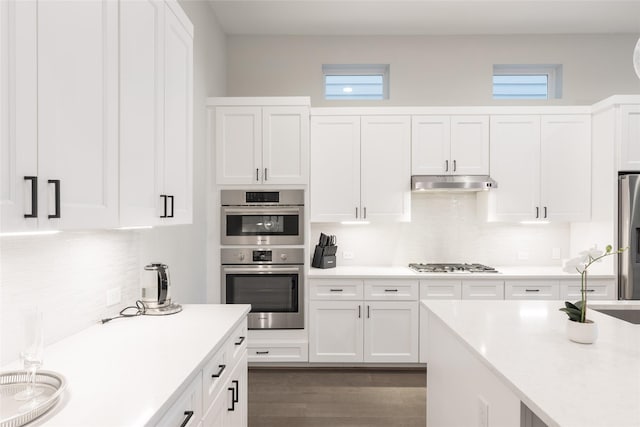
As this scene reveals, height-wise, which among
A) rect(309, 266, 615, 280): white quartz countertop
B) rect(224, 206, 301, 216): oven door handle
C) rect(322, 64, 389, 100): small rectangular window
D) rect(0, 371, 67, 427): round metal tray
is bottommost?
rect(309, 266, 615, 280): white quartz countertop

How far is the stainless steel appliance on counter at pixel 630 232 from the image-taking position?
3342 mm

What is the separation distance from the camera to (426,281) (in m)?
3.50

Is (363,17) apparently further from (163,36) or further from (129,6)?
(129,6)

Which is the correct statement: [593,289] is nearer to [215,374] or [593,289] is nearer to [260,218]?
[260,218]

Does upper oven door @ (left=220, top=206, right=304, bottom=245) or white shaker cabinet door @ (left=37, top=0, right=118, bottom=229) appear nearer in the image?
white shaker cabinet door @ (left=37, top=0, right=118, bottom=229)

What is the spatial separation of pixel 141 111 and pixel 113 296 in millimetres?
948

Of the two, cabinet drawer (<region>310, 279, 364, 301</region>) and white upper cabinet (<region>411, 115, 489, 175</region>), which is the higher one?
white upper cabinet (<region>411, 115, 489, 175</region>)

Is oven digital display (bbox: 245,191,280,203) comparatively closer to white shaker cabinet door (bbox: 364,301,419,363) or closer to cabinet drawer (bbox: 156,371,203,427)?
white shaker cabinet door (bbox: 364,301,419,363)

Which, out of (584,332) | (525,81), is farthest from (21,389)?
(525,81)

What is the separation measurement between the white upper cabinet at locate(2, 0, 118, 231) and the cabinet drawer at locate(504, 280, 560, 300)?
332 cm

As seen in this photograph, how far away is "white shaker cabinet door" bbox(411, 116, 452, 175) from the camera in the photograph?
3.72m

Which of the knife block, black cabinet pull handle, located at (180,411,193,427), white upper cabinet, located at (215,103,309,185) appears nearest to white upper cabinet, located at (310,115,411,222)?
white upper cabinet, located at (215,103,309,185)

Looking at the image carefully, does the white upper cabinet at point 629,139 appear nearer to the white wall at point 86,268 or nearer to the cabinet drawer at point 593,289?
the cabinet drawer at point 593,289

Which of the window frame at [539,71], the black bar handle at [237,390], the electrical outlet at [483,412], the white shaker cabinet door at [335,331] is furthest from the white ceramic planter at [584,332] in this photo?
the window frame at [539,71]
